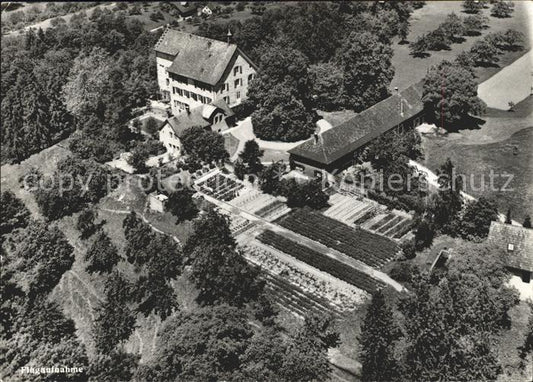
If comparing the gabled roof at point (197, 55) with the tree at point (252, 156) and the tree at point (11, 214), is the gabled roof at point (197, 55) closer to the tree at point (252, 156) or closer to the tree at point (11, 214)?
the tree at point (252, 156)

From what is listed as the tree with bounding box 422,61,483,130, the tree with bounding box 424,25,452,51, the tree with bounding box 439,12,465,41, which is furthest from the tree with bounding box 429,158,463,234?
the tree with bounding box 439,12,465,41

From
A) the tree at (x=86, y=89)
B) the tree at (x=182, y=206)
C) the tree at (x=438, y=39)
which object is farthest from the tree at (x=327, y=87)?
the tree at (x=86, y=89)

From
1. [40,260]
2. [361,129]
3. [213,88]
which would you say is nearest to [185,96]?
[213,88]

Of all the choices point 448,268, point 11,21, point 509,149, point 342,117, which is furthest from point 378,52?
point 11,21

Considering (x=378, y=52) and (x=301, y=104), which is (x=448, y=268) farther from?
(x=378, y=52)

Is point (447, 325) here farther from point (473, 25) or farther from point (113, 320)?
point (473, 25)
